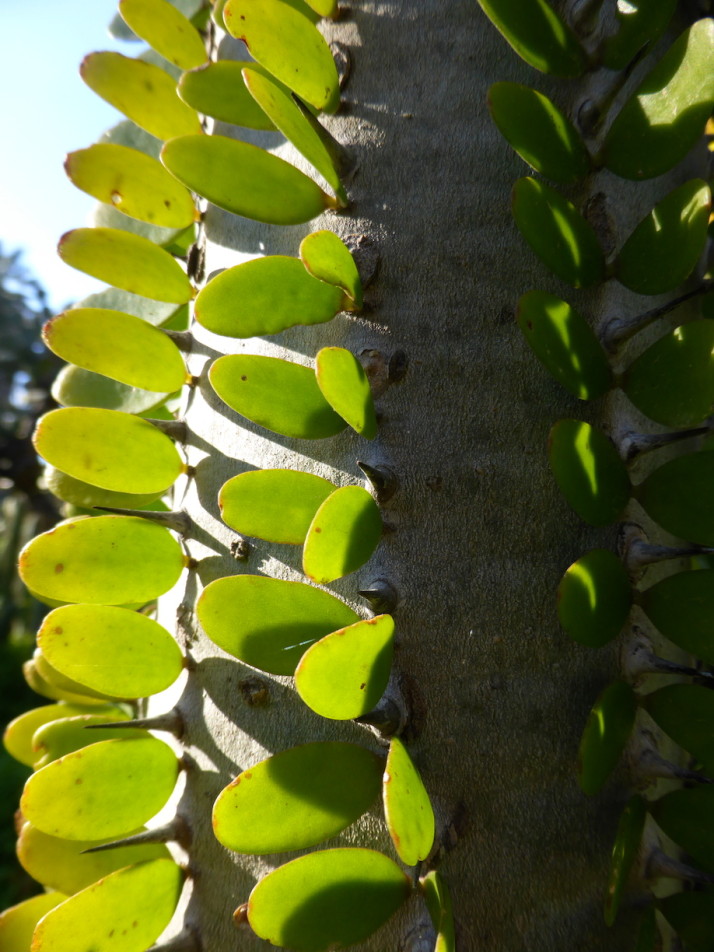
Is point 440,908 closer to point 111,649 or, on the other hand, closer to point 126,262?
point 111,649

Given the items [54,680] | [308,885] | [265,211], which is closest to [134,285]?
[265,211]

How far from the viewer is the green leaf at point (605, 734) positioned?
0.34 meters

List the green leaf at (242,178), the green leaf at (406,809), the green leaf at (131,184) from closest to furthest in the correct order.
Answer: the green leaf at (406,809), the green leaf at (242,178), the green leaf at (131,184)

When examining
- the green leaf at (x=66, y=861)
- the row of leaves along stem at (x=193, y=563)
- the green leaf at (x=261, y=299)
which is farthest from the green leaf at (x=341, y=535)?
the green leaf at (x=66, y=861)

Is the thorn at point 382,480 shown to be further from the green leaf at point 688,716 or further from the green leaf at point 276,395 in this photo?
the green leaf at point 688,716

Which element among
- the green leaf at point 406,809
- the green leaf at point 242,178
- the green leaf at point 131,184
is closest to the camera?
the green leaf at point 406,809

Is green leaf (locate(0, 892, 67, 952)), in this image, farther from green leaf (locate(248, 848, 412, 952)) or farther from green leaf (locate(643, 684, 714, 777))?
green leaf (locate(643, 684, 714, 777))

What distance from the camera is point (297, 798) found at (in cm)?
34

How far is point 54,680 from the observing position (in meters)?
0.51

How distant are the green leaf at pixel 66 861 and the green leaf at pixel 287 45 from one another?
44 centimetres

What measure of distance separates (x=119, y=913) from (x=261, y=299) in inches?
12.6

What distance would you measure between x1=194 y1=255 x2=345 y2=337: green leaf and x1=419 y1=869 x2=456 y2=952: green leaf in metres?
0.28

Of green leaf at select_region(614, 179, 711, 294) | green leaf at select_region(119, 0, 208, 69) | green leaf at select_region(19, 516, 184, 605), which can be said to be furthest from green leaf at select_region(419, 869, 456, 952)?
green leaf at select_region(119, 0, 208, 69)

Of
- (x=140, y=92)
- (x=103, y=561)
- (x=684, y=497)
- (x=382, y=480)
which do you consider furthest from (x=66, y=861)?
(x=140, y=92)
